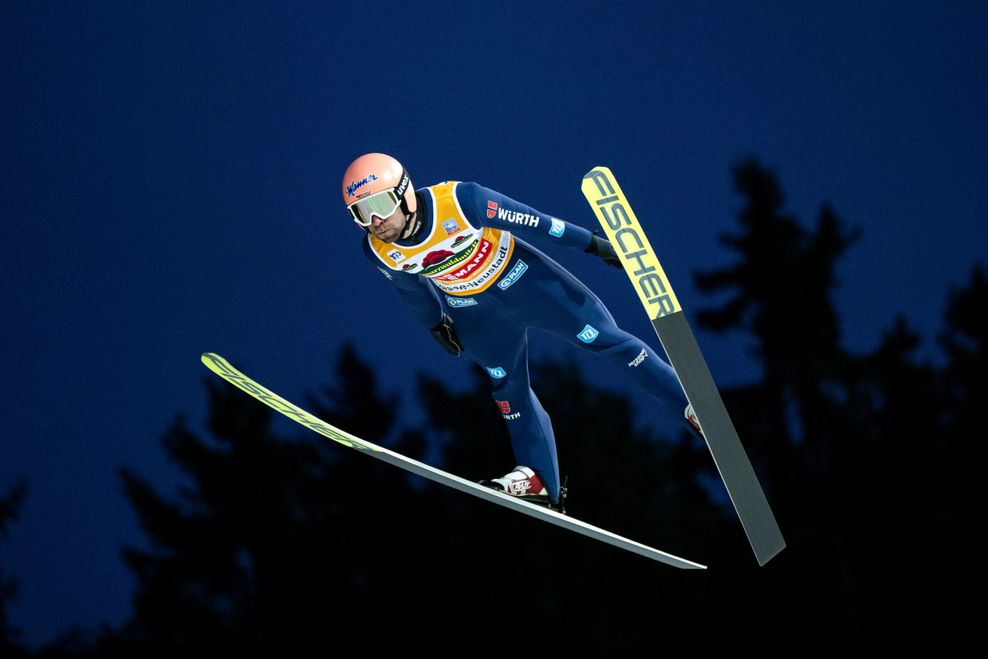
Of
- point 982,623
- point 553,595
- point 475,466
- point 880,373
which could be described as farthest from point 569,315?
point 880,373

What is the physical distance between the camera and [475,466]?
17078 mm

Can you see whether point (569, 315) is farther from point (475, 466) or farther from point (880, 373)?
point (880, 373)

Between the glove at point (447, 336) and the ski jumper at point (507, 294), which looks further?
the glove at point (447, 336)

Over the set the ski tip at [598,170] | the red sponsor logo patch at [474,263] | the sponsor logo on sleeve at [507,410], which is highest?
the ski tip at [598,170]

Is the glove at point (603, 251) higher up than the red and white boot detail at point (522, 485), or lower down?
higher up

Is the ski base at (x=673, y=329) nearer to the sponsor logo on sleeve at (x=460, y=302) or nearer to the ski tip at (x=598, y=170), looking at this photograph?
the ski tip at (x=598, y=170)

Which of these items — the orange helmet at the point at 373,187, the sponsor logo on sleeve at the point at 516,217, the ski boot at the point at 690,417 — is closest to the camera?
the orange helmet at the point at 373,187

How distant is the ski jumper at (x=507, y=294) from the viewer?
471 cm

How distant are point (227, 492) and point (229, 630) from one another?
203cm

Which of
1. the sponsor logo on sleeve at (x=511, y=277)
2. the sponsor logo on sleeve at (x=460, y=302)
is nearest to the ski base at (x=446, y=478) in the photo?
the sponsor logo on sleeve at (x=460, y=302)

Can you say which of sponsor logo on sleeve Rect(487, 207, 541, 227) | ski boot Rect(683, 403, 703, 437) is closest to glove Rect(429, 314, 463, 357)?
sponsor logo on sleeve Rect(487, 207, 541, 227)

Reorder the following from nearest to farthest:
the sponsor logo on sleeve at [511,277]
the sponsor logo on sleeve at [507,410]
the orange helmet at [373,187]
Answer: the orange helmet at [373,187]
the sponsor logo on sleeve at [511,277]
the sponsor logo on sleeve at [507,410]

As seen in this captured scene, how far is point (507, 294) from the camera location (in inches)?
194

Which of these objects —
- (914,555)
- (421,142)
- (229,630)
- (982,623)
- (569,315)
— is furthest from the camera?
(421,142)
